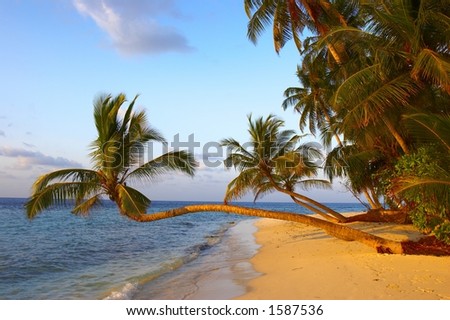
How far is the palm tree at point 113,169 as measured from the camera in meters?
9.78

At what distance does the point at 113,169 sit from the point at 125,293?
11.3 feet

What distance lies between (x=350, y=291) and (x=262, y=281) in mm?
2551

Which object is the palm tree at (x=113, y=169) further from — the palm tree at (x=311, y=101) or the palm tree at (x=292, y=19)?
the palm tree at (x=311, y=101)

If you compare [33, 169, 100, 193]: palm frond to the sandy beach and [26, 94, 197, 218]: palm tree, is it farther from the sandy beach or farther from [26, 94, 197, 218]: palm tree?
the sandy beach

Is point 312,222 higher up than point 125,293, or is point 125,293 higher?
point 312,222

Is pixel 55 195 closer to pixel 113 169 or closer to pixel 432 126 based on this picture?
pixel 113 169

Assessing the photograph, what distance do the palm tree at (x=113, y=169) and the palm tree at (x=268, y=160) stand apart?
16.9ft

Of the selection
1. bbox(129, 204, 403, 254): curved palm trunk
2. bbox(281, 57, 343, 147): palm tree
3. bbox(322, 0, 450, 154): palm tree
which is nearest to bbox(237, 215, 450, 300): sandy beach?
bbox(129, 204, 403, 254): curved palm trunk

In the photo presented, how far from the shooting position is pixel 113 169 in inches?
406

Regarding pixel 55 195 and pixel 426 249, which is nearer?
pixel 426 249

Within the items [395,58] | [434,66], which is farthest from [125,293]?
[395,58]

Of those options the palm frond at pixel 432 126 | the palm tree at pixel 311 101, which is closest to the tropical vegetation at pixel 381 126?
the palm frond at pixel 432 126

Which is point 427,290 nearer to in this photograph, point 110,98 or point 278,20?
point 110,98
